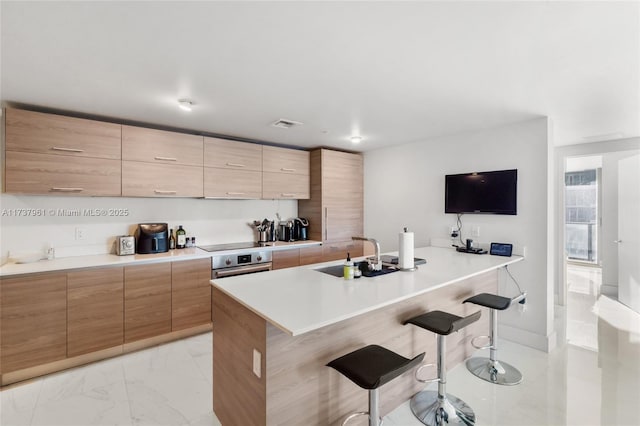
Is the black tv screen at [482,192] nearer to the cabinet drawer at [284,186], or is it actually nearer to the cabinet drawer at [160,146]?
the cabinet drawer at [284,186]

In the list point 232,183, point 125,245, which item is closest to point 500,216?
point 232,183

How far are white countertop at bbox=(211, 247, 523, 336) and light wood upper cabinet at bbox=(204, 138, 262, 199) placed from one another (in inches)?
70.2

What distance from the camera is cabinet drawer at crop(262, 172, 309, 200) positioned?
13.1ft

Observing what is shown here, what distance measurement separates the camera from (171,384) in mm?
2369

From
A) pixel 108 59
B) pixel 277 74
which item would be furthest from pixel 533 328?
pixel 108 59

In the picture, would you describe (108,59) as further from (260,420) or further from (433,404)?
(433,404)

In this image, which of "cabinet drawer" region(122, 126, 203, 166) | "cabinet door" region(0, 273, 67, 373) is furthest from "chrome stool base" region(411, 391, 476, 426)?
"cabinet drawer" region(122, 126, 203, 166)

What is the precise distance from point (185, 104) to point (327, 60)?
4.66 ft

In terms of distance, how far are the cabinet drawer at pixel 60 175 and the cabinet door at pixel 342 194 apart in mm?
2574

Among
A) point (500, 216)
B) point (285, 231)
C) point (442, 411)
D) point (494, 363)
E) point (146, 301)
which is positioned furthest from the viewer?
point (285, 231)

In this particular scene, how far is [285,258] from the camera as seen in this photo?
12.8 feet

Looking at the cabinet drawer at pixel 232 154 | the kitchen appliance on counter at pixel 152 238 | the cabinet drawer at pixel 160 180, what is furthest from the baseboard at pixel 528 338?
the kitchen appliance on counter at pixel 152 238

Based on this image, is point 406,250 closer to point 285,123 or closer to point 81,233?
point 285,123

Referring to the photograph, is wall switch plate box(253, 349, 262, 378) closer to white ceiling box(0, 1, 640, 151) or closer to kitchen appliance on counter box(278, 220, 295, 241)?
white ceiling box(0, 1, 640, 151)
